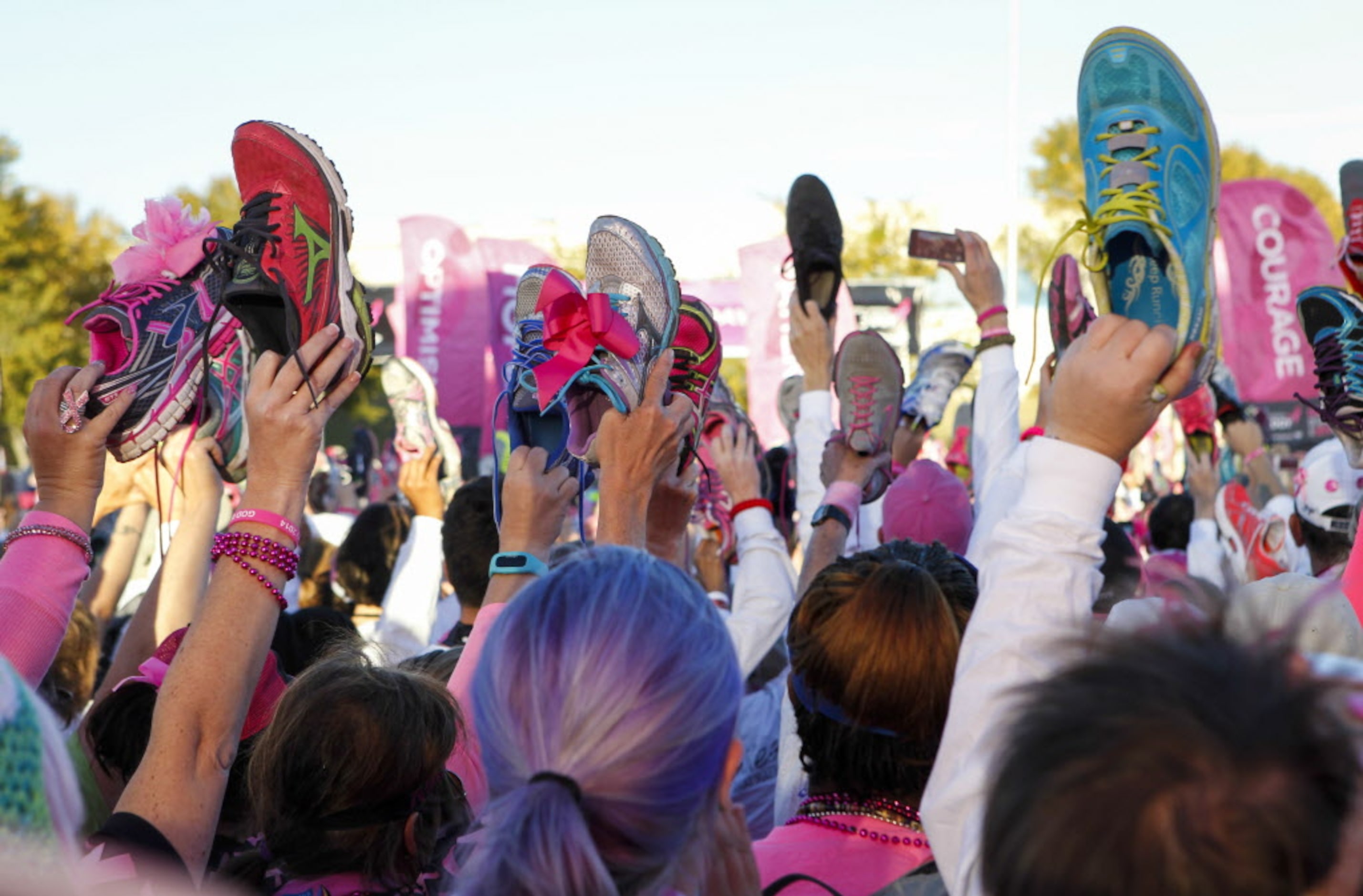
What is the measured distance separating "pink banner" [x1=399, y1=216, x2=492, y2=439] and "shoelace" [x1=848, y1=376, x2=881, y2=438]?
33.0ft

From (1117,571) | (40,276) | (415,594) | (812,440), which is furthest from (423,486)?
(40,276)

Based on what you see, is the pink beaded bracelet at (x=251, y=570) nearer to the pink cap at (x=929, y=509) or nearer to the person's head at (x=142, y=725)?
the person's head at (x=142, y=725)

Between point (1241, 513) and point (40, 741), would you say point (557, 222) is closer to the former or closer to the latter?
point (1241, 513)

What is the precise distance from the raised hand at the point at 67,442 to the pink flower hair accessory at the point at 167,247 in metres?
0.46

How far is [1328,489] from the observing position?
180 inches

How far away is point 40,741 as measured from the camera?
1.14m

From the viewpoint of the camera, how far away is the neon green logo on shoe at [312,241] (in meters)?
2.54

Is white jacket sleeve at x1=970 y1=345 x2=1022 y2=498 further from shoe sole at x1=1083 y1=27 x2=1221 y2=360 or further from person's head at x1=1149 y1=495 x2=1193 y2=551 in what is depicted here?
person's head at x1=1149 y1=495 x2=1193 y2=551

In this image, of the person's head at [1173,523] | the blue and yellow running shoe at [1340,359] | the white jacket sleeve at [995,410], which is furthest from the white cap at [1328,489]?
the person's head at [1173,523]

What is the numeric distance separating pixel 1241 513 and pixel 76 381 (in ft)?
15.8

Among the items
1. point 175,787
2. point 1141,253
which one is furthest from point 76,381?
point 1141,253

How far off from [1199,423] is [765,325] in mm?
7554

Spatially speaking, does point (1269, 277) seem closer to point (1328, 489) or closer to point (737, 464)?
point (1328, 489)

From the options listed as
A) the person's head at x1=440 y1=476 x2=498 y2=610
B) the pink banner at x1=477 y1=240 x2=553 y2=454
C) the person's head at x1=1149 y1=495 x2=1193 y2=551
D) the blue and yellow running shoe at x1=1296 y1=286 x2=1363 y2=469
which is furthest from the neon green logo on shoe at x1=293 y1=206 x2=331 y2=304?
the pink banner at x1=477 y1=240 x2=553 y2=454
